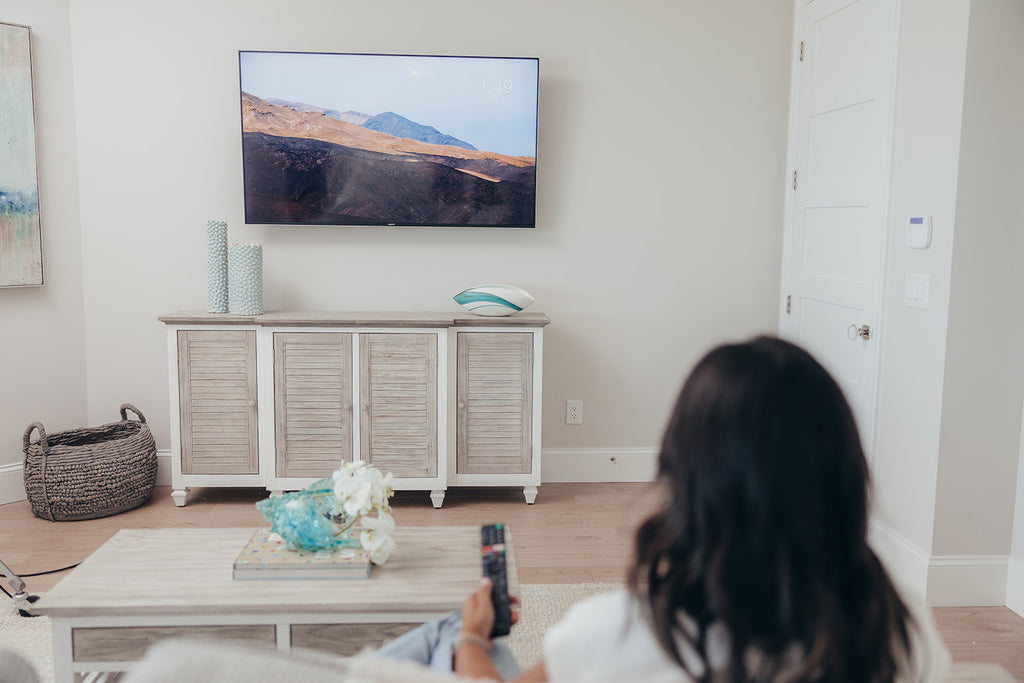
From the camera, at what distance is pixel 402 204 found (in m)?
3.73

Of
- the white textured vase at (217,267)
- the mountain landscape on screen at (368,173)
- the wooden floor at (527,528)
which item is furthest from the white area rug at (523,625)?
the mountain landscape on screen at (368,173)

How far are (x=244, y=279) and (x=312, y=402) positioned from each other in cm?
59

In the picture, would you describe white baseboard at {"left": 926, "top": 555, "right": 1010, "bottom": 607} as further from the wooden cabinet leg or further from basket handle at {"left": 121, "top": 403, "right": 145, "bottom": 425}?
basket handle at {"left": 121, "top": 403, "right": 145, "bottom": 425}

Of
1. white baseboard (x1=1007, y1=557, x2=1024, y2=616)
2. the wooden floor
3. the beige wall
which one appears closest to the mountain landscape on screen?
the wooden floor

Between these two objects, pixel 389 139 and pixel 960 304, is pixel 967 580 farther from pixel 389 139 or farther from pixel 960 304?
pixel 389 139

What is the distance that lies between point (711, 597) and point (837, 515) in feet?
0.56

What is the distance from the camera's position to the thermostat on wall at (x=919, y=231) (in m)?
2.67

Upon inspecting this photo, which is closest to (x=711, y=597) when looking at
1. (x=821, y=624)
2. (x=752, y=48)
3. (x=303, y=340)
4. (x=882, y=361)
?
(x=821, y=624)

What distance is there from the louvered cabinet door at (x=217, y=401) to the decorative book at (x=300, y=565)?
1.67 metres

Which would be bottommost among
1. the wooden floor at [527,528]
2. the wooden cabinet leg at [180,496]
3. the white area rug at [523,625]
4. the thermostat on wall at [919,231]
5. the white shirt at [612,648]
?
the white area rug at [523,625]

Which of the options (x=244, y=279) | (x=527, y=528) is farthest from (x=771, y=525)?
(x=244, y=279)

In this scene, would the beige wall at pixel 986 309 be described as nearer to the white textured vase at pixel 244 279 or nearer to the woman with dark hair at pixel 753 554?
the woman with dark hair at pixel 753 554

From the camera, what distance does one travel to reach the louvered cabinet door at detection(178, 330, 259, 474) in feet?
11.6

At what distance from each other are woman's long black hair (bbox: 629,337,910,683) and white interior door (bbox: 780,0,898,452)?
6.98ft
